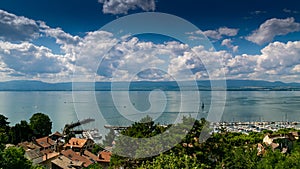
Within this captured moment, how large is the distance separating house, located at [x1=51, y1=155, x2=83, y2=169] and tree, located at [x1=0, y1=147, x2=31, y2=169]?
247 inches

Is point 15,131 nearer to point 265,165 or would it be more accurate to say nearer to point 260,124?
point 265,165

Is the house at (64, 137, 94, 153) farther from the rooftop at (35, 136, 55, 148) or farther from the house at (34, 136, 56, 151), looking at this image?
the rooftop at (35, 136, 55, 148)

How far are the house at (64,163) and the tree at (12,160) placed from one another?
20.6 ft

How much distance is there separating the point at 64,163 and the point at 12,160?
734 centimetres

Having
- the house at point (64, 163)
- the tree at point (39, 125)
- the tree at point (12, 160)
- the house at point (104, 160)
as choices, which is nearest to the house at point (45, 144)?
the tree at point (39, 125)

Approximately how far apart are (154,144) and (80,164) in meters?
10.8

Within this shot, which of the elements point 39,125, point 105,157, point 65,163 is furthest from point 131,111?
point 65,163

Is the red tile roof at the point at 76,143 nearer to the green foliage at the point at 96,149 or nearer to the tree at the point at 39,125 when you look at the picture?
the green foliage at the point at 96,149

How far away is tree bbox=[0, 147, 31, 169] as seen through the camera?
10961 mm

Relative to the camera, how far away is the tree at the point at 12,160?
10961 mm

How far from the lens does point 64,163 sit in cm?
1823

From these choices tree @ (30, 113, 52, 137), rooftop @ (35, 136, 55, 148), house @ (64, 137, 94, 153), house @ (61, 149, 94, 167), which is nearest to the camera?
house @ (61, 149, 94, 167)

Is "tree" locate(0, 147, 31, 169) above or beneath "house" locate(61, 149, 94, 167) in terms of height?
above

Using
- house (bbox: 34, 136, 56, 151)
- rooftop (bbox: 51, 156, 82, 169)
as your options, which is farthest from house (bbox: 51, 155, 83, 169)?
house (bbox: 34, 136, 56, 151)
